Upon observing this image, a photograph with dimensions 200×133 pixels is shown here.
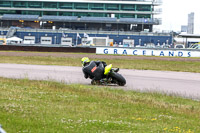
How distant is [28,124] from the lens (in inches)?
291

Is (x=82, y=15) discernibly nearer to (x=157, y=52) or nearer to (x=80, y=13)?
(x=80, y=13)

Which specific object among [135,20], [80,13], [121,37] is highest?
[80,13]

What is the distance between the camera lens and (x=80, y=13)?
100875 mm

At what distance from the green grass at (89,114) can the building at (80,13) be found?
86.4m

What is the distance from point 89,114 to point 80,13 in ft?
307

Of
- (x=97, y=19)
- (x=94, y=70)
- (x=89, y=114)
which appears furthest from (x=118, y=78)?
(x=97, y=19)

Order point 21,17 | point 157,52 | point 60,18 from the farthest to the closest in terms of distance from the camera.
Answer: point 21,17, point 60,18, point 157,52

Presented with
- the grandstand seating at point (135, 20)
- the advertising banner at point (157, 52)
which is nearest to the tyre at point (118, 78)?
the advertising banner at point (157, 52)

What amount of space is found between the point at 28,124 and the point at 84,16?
94120 mm

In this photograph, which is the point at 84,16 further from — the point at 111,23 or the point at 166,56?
the point at 166,56

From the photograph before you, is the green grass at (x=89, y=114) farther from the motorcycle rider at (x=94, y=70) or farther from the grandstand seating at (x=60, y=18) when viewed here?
the grandstand seating at (x=60, y=18)

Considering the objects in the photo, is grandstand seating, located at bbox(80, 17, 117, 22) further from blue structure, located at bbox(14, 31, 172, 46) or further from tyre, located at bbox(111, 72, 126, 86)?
tyre, located at bbox(111, 72, 126, 86)

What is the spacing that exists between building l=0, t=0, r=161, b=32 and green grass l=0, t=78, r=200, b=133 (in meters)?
86.4

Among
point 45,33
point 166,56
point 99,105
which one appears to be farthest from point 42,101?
point 45,33
